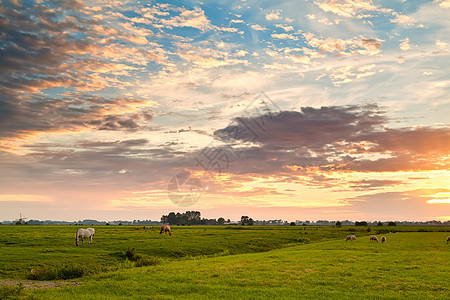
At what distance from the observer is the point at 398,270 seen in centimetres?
2864

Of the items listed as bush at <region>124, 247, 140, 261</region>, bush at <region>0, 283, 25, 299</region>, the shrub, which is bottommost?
the shrub

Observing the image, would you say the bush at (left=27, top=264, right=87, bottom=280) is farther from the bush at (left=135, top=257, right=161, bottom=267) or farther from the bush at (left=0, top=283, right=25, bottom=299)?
the bush at (left=0, top=283, right=25, bottom=299)

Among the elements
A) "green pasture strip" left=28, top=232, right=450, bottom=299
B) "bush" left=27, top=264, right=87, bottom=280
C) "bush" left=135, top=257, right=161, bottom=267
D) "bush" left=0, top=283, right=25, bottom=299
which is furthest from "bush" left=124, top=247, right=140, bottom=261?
"bush" left=0, top=283, right=25, bottom=299

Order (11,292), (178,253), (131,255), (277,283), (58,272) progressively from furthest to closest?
(178,253) < (131,255) < (58,272) < (277,283) < (11,292)

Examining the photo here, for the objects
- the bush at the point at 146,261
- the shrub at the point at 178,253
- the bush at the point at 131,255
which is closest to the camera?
the bush at the point at 146,261

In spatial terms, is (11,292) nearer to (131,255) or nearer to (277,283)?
(277,283)

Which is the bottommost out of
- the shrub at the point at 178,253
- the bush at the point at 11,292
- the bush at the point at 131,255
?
the shrub at the point at 178,253

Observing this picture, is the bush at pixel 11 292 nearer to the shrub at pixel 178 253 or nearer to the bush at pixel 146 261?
the bush at pixel 146 261

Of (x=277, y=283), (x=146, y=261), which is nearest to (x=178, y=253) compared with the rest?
(x=146, y=261)

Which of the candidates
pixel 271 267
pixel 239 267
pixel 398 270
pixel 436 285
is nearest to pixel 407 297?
pixel 436 285

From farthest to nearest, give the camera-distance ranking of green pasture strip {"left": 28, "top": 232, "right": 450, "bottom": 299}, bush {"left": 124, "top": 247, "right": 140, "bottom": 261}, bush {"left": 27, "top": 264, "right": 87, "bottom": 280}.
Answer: bush {"left": 124, "top": 247, "right": 140, "bottom": 261} → bush {"left": 27, "top": 264, "right": 87, "bottom": 280} → green pasture strip {"left": 28, "top": 232, "right": 450, "bottom": 299}

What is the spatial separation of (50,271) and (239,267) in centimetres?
1822

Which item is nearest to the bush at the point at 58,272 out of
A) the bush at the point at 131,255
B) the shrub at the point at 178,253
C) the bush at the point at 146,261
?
the bush at the point at 146,261

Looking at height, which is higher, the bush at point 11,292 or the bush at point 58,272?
the bush at point 11,292
